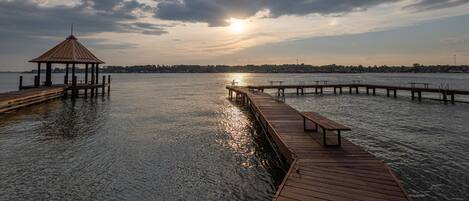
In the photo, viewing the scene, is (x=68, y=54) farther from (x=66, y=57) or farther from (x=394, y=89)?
(x=394, y=89)

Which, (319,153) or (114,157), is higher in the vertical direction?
(319,153)

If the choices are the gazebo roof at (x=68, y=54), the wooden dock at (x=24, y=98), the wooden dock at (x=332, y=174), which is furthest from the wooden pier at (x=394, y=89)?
the wooden dock at (x=24, y=98)

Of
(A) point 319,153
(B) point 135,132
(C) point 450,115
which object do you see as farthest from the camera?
(C) point 450,115

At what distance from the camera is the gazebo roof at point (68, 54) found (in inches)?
1301

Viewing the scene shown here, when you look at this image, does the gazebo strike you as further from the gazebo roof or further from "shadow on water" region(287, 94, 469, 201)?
"shadow on water" region(287, 94, 469, 201)

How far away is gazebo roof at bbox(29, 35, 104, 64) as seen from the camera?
3304 centimetres

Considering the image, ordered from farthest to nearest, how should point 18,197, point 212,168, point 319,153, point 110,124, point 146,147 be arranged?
1. point 110,124
2. point 146,147
3. point 212,168
4. point 319,153
5. point 18,197

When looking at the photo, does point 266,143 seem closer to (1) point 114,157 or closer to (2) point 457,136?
(1) point 114,157

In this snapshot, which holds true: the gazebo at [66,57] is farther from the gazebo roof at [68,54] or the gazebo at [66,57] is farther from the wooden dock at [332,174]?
the wooden dock at [332,174]

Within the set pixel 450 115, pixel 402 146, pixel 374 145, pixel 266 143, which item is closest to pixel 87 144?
pixel 266 143

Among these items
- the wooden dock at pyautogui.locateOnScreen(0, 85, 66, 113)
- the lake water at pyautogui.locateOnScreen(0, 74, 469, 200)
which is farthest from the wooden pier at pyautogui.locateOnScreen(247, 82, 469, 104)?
the wooden dock at pyautogui.locateOnScreen(0, 85, 66, 113)

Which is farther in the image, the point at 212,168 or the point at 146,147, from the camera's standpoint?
A: the point at 146,147

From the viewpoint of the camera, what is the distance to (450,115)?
73.9ft

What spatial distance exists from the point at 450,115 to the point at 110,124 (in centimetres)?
2611
